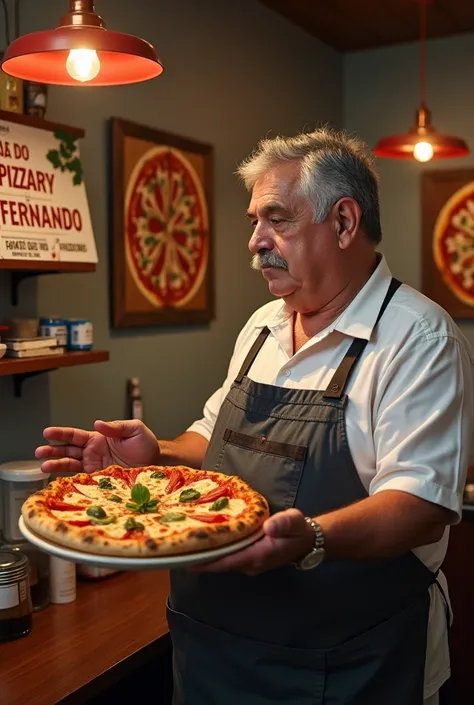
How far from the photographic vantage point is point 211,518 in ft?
4.90

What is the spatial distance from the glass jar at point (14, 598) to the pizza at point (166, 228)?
1.13m

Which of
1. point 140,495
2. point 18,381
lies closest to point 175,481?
point 140,495

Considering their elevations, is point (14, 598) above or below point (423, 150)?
below

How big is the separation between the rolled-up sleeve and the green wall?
3.85 ft

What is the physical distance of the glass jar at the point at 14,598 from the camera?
6.41 ft

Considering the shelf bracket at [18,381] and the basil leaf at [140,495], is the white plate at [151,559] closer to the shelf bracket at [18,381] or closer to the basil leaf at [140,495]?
the basil leaf at [140,495]

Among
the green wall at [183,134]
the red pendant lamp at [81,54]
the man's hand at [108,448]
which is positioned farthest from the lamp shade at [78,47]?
Answer: the man's hand at [108,448]

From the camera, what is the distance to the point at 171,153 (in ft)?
9.71

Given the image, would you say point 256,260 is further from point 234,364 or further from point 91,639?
point 91,639

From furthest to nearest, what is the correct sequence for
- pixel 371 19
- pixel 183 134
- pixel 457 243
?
1. pixel 457 243
2. pixel 371 19
3. pixel 183 134

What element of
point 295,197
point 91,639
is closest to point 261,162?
point 295,197

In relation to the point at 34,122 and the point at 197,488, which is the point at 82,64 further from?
the point at 197,488

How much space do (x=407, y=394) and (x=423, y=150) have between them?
1.86 meters

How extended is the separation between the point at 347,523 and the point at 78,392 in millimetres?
1373
